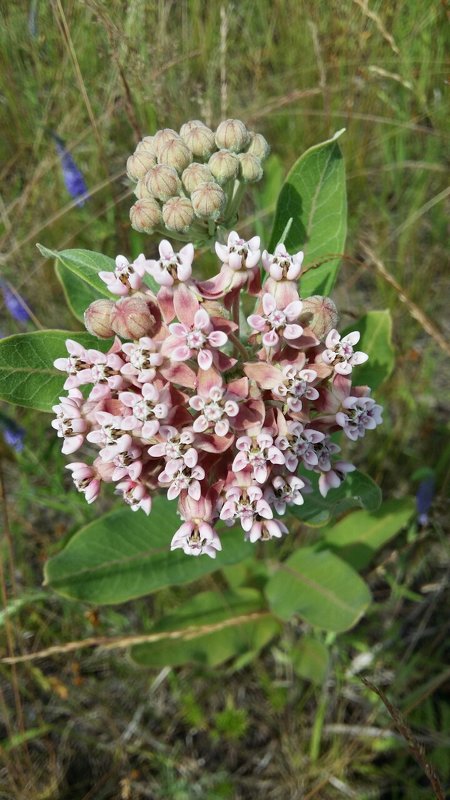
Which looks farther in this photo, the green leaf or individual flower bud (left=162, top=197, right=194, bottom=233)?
the green leaf

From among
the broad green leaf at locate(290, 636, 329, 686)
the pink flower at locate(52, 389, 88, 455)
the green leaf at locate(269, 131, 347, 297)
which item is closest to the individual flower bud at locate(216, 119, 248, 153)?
the green leaf at locate(269, 131, 347, 297)

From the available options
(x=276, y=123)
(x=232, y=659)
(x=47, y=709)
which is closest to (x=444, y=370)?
(x=276, y=123)

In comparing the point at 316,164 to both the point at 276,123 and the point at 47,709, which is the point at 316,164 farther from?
the point at 47,709

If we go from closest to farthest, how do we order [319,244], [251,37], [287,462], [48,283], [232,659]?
1. [287,462]
2. [319,244]
3. [232,659]
4. [48,283]
5. [251,37]

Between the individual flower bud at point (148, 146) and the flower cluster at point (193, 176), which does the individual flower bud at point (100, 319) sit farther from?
the individual flower bud at point (148, 146)

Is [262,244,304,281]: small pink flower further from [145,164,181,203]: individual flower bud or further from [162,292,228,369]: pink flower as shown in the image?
[145,164,181,203]: individual flower bud

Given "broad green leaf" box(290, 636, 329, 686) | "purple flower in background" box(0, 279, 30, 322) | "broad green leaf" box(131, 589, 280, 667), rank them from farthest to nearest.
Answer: "purple flower in background" box(0, 279, 30, 322)
"broad green leaf" box(290, 636, 329, 686)
"broad green leaf" box(131, 589, 280, 667)

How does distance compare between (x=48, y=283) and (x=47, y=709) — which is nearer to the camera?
(x=47, y=709)
